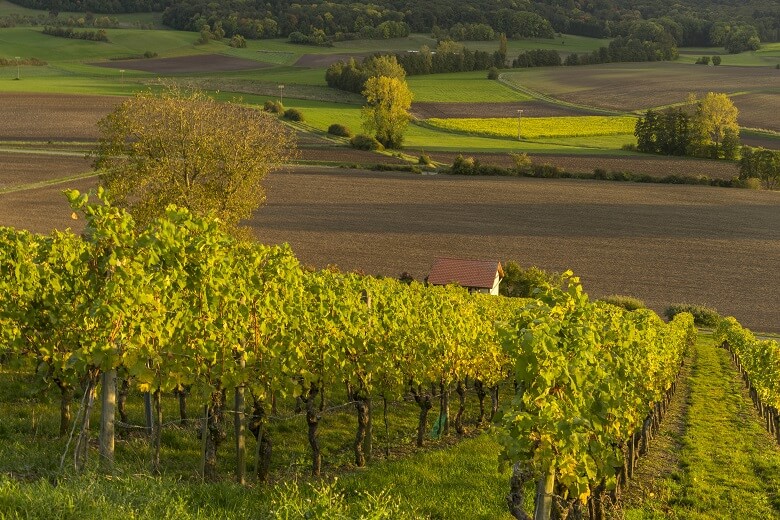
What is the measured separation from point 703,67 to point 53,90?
381 ft

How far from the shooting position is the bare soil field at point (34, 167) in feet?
218

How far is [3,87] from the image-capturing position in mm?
114375

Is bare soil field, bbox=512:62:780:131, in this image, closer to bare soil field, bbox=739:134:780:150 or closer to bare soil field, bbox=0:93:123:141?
bare soil field, bbox=739:134:780:150

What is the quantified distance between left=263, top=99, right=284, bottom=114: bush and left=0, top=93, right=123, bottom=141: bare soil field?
63.4 feet

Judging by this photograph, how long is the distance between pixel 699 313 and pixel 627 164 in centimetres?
4411

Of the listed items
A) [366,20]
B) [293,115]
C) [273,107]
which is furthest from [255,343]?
[366,20]

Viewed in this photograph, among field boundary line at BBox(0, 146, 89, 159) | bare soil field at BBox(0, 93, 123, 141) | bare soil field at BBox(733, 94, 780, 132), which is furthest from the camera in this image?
bare soil field at BBox(733, 94, 780, 132)

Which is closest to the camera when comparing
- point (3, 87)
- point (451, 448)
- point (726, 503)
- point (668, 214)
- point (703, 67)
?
point (726, 503)

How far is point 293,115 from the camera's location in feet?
344

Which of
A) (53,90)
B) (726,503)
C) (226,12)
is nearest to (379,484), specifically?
(726,503)

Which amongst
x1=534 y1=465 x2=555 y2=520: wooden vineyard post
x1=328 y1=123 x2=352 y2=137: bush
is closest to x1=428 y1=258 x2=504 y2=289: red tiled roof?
x1=534 y1=465 x2=555 y2=520: wooden vineyard post

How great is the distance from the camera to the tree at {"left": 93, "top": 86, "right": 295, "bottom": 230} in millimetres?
36375

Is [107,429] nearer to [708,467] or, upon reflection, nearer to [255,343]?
[255,343]

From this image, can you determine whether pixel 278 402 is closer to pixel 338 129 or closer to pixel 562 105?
pixel 338 129
